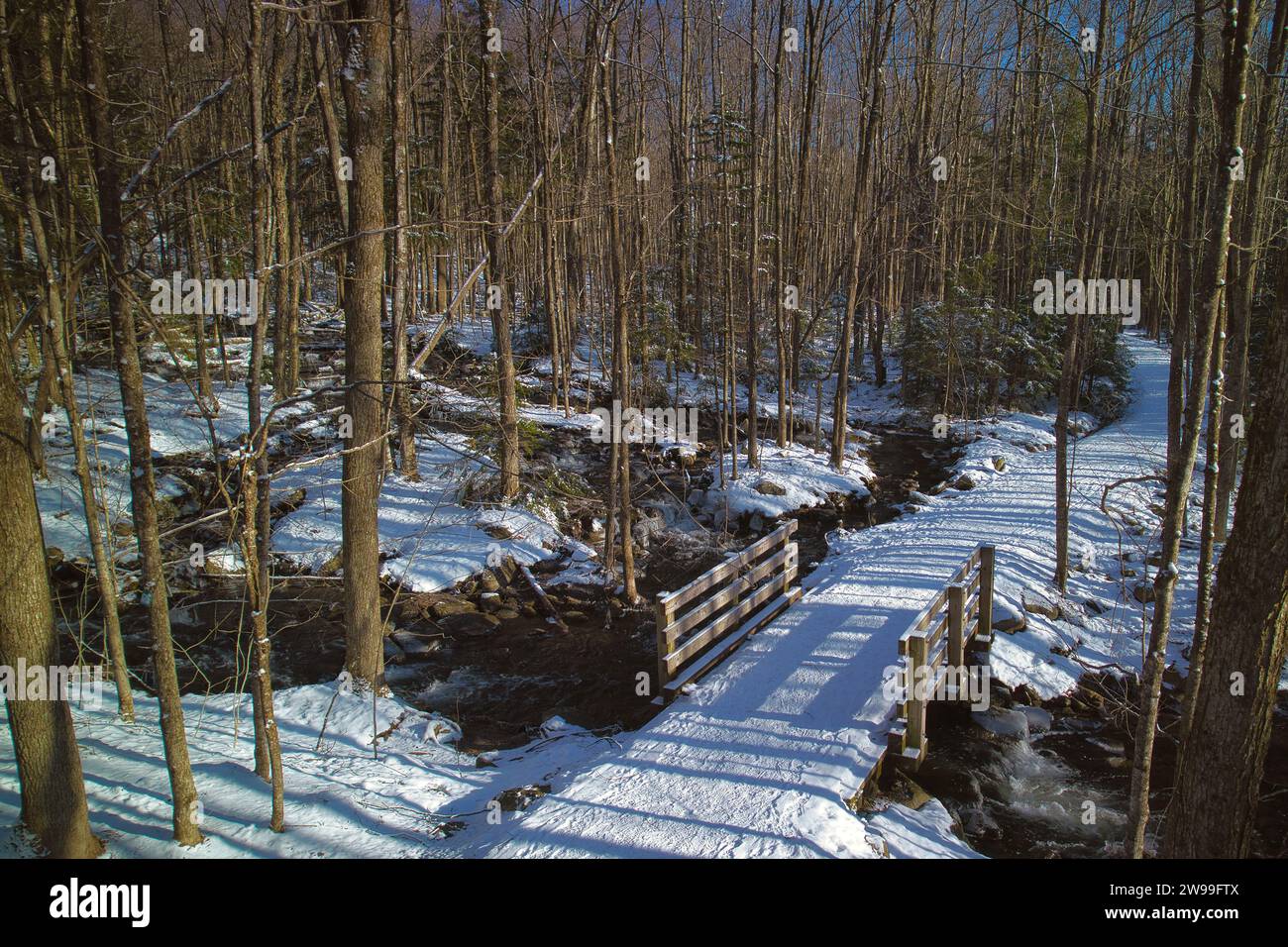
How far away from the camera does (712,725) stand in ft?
22.3

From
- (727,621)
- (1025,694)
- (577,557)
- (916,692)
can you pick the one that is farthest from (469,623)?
(1025,694)

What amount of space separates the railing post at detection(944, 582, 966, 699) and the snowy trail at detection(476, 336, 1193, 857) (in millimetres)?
612

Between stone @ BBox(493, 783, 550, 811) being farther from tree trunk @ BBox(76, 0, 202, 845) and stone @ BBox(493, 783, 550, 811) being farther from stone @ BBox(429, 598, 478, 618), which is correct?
stone @ BBox(429, 598, 478, 618)

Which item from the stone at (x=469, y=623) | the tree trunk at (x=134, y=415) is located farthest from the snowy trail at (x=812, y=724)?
the stone at (x=469, y=623)

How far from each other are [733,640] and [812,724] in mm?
2147

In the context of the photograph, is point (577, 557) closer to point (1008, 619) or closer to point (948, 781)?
point (1008, 619)

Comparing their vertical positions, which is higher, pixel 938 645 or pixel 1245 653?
pixel 1245 653

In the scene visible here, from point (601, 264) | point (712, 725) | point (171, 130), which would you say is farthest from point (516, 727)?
point (601, 264)

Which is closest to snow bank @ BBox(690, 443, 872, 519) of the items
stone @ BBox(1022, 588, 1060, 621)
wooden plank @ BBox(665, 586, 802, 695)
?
wooden plank @ BBox(665, 586, 802, 695)

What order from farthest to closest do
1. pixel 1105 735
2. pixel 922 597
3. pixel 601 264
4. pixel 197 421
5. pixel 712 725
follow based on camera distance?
pixel 601 264, pixel 197 421, pixel 922 597, pixel 1105 735, pixel 712 725

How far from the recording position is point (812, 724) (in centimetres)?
671

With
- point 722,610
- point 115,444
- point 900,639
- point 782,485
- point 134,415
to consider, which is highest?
point 134,415
